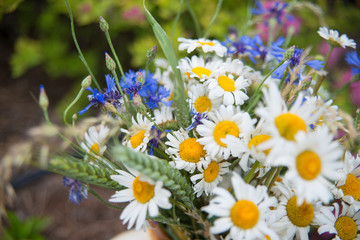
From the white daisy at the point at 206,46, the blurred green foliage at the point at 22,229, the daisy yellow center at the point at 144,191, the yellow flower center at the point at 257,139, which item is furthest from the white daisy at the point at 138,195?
the blurred green foliage at the point at 22,229

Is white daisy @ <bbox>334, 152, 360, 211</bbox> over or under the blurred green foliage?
over

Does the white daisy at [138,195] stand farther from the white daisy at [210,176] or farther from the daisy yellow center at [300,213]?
the daisy yellow center at [300,213]

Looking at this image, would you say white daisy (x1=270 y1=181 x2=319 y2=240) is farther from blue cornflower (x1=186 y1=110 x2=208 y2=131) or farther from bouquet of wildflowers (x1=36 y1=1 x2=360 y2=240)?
blue cornflower (x1=186 y1=110 x2=208 y2=131)

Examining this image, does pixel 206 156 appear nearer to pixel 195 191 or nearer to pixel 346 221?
pixel 195 191

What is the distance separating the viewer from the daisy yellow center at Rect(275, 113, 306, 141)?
0.28 meters

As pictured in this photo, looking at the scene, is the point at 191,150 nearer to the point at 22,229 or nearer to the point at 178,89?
the point at 178,89

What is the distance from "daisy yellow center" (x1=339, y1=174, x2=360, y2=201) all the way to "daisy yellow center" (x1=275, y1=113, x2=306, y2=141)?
157 mm

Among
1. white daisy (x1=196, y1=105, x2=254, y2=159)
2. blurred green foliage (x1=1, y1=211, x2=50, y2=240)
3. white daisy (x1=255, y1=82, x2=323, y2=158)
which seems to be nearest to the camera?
white daisy (x1=255, y1=82, x2=323, y2=158)

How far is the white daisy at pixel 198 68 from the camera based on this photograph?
1.37ft

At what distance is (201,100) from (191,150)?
83 millimetres

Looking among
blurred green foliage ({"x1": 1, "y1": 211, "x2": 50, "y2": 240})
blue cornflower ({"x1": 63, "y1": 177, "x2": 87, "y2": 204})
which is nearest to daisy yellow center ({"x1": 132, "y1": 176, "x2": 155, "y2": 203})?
blue cornflower ({"x1": 63, "y1": 177, "x2": 87, "y2": 204})

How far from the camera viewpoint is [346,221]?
0.39 meters

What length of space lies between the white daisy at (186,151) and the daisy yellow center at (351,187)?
0.59 feet

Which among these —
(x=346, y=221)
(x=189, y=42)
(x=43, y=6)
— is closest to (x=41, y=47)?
(x=43, y=6)
